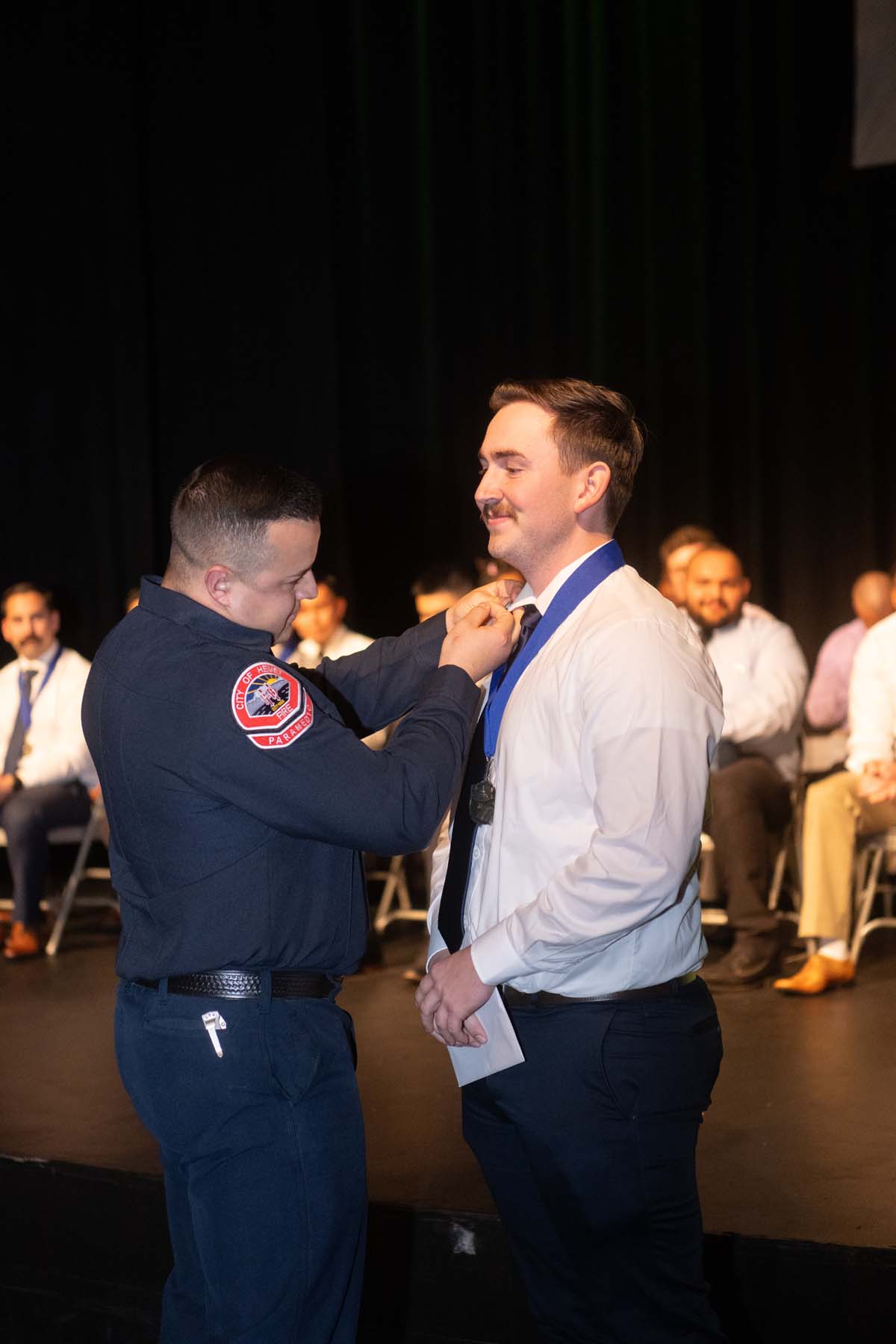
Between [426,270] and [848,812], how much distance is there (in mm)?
3523

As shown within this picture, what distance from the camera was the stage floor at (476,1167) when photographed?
249 centimetres

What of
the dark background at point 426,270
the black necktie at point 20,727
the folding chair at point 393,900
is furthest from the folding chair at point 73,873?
the dark background at point 426,270

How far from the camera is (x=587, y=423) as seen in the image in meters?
1.97

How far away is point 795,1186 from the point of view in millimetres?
2775

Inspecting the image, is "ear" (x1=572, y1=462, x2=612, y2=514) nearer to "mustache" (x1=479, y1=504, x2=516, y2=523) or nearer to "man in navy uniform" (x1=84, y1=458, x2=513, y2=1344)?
"mustache" (x1=479, y1=504, x2=516, y2=523)

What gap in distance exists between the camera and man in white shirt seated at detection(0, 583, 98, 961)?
5398 millimetres

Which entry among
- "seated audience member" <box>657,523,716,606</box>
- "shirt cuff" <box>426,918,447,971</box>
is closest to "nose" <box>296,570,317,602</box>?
"shirt cuff" <box>426,918,447,971</box>

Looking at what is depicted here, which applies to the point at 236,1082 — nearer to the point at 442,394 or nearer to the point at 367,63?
the point at 442,394

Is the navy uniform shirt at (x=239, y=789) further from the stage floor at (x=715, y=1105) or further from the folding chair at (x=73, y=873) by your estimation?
the folding chair at (x=73, y=873)

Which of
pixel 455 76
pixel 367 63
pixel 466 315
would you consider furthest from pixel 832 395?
pixel 367 63

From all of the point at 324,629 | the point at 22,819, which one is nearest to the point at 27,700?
the point at 22,819

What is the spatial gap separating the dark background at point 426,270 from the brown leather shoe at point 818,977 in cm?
222

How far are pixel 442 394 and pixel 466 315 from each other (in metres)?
0.40

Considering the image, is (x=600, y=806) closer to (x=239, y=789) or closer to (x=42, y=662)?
(x=239, y=789)
